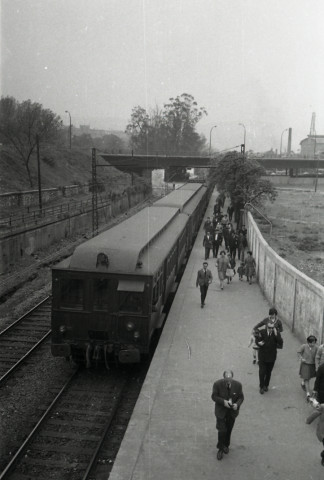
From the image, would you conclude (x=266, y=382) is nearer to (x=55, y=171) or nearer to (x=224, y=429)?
(x=224, y=429)

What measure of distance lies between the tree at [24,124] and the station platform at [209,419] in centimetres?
3442

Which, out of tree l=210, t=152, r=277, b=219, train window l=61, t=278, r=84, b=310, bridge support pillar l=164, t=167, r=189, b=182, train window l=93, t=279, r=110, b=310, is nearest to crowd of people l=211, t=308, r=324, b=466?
train window l=93, t=279, r=110, b=310

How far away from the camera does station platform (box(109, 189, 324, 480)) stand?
22.7ft

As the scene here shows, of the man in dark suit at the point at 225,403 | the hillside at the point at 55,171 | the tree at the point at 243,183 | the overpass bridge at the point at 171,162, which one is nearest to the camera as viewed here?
the man in dark suit at the point at 225,403

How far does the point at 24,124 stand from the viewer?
47.1 m

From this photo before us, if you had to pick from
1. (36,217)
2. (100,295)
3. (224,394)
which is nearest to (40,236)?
(36,217)

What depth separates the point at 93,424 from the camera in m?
8.95

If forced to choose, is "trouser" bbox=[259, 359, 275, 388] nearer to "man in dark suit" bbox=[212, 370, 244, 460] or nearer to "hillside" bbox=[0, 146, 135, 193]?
"man in dark suit" bbox=[212, 370, 244, 460]

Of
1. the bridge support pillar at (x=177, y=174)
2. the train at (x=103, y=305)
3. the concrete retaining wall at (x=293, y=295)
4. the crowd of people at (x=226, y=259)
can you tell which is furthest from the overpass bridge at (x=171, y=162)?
the train at (x=103, y=305)

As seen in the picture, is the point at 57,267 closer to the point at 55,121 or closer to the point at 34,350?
the point at 34,350

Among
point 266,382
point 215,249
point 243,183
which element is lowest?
point 266,382

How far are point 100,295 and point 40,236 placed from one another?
18977 millimetres

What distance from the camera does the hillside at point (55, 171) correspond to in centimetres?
4391

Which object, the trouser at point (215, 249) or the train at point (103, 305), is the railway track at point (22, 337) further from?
the trouser at point (215, 249)
